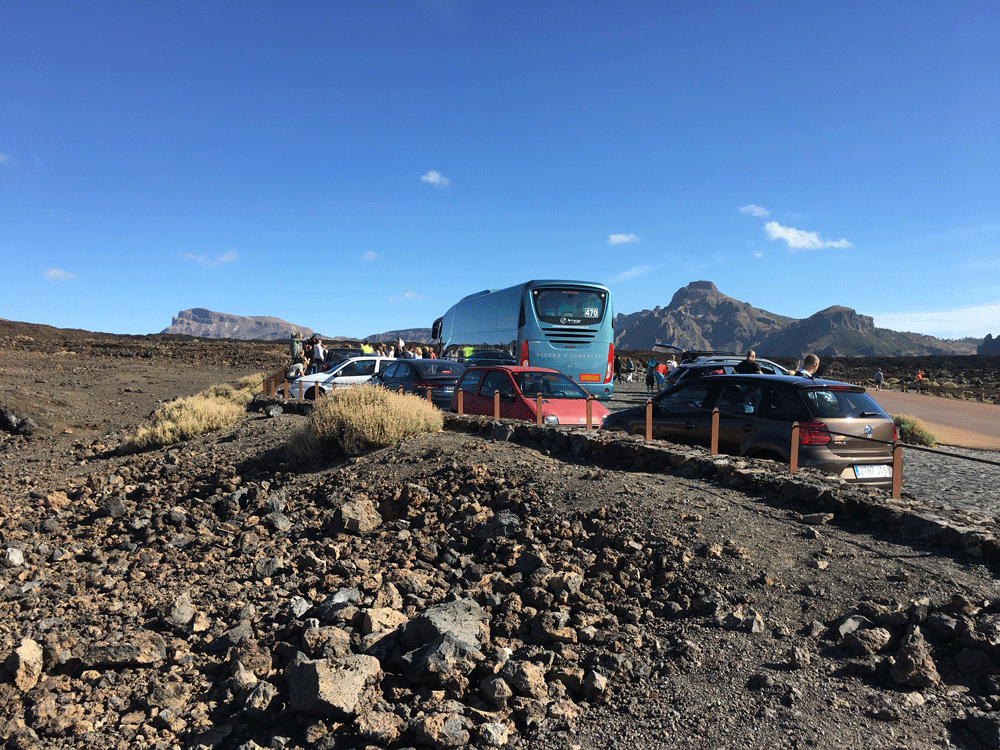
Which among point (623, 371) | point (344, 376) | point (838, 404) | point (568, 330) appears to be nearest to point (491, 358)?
point (568, 330)

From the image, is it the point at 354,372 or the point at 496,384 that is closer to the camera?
the point at 496,384

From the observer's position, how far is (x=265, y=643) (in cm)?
457

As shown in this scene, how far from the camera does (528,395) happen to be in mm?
11070

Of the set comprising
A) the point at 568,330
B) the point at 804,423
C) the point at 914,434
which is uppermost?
the point at 568,330

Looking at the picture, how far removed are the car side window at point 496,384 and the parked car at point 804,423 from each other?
149 inches

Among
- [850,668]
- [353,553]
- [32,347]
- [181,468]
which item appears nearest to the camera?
[850,668]

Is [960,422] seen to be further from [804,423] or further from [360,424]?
[360,424]

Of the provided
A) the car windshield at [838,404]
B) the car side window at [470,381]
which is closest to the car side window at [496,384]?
the car side window at [470,381]

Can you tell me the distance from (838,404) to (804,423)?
1.69 ft

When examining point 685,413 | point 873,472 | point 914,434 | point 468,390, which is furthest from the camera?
point 914,434

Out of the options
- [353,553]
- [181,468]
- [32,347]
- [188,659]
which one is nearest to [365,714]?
[188,659]

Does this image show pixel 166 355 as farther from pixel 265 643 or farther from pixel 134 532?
pixel 265 643

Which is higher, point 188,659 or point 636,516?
point 636,516

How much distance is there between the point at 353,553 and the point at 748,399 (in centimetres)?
477
